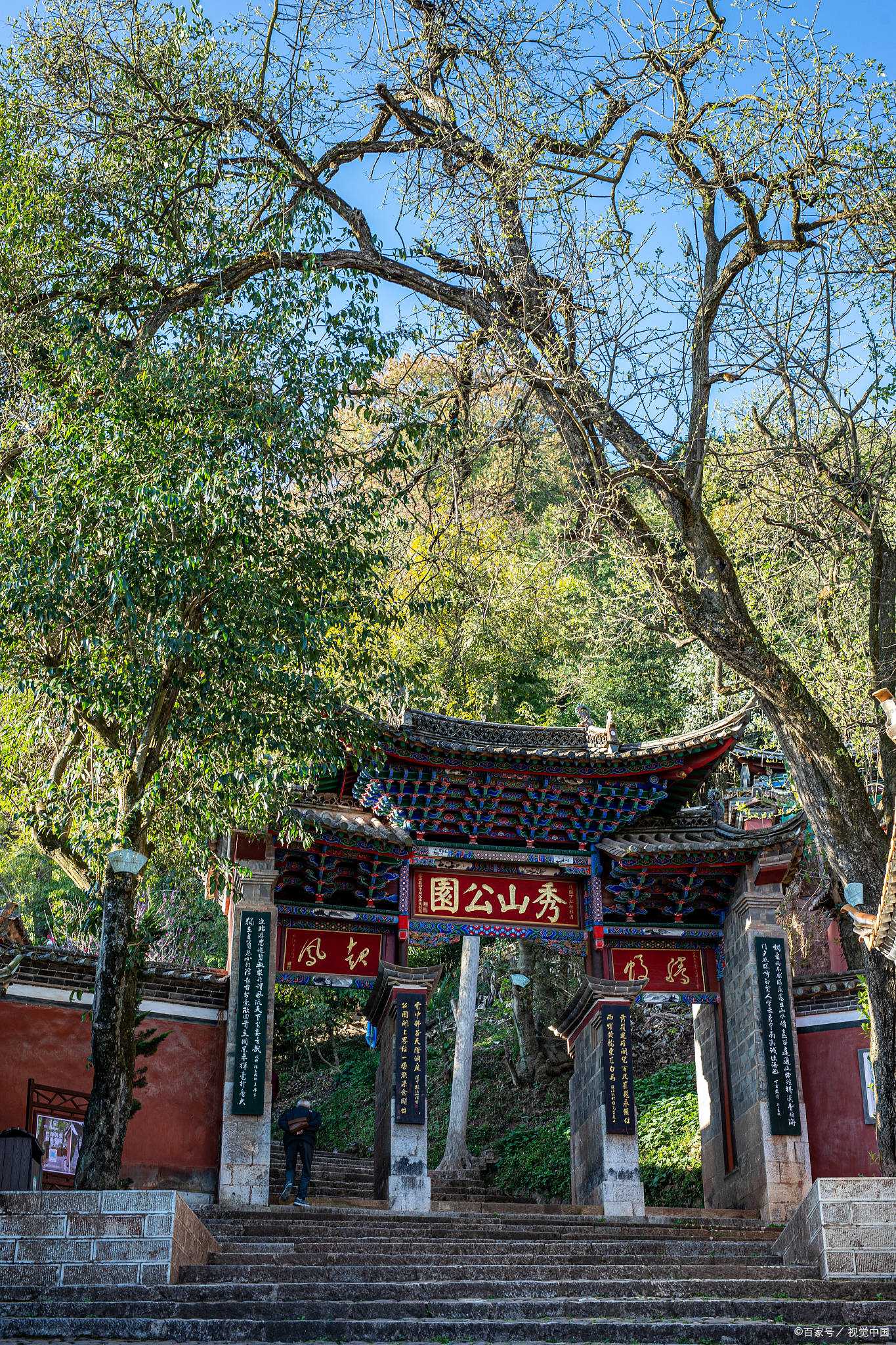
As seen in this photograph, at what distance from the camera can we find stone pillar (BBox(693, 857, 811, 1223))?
1129 cm

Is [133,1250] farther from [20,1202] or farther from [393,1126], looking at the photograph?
[393,1126]

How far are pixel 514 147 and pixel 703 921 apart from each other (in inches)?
338

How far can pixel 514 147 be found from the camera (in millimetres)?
8281

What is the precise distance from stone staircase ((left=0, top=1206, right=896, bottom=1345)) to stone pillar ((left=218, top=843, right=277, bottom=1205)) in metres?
1.49

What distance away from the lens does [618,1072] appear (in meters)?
11.5

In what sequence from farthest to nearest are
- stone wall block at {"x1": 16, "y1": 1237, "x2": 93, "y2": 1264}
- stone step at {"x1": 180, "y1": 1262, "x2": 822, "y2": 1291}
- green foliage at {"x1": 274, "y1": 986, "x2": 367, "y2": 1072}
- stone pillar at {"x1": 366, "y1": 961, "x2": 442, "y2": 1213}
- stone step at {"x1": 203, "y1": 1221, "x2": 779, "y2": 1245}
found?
green foliage at {"x1": 274, "y1": 986, "x2": 367, "y2": 1072} → stone pillar at {"x1": 366, "y1": 961, "x2": 442, "y2": 1213} → stone step at {"x1": 203, "y1": 1221, "x2": 779, "y2": 1245} → stone step at {"x1": 180, "y1": 1262, "x2": 822, "y2": 1291} → stone wall block at {"x1": 16, "y1": 1237, "x2": 93, "y2": 1264}

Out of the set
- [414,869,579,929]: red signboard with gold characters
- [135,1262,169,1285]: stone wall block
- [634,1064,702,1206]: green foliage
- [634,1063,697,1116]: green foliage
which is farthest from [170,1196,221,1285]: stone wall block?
[634,1063,697,1116]: green foliage

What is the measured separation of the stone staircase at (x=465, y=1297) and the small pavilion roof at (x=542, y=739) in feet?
16.0

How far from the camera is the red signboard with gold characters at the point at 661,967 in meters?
12.9

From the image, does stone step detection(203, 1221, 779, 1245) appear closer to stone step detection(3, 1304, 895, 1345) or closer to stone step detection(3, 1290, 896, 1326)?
stone step detection(3, 1290, 896, 1326)

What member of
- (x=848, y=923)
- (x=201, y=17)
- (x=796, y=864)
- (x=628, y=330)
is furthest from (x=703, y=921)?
(x=201, y=17)

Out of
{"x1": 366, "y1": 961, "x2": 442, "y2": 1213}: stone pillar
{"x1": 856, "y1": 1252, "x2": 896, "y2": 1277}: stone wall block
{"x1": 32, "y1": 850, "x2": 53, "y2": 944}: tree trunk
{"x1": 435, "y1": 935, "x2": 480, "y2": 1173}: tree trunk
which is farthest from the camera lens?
{"x1": 32, "y1": 850, "x2": 53, "y2": 944}: tree trunk

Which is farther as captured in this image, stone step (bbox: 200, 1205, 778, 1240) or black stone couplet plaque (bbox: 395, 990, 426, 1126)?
black stone couplet plaque (bbox: 395, 990, 426, 1126)

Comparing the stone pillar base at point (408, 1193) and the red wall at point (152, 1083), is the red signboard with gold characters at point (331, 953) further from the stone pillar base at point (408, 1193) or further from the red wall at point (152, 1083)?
the stone pillar base at point (408, 1193)
